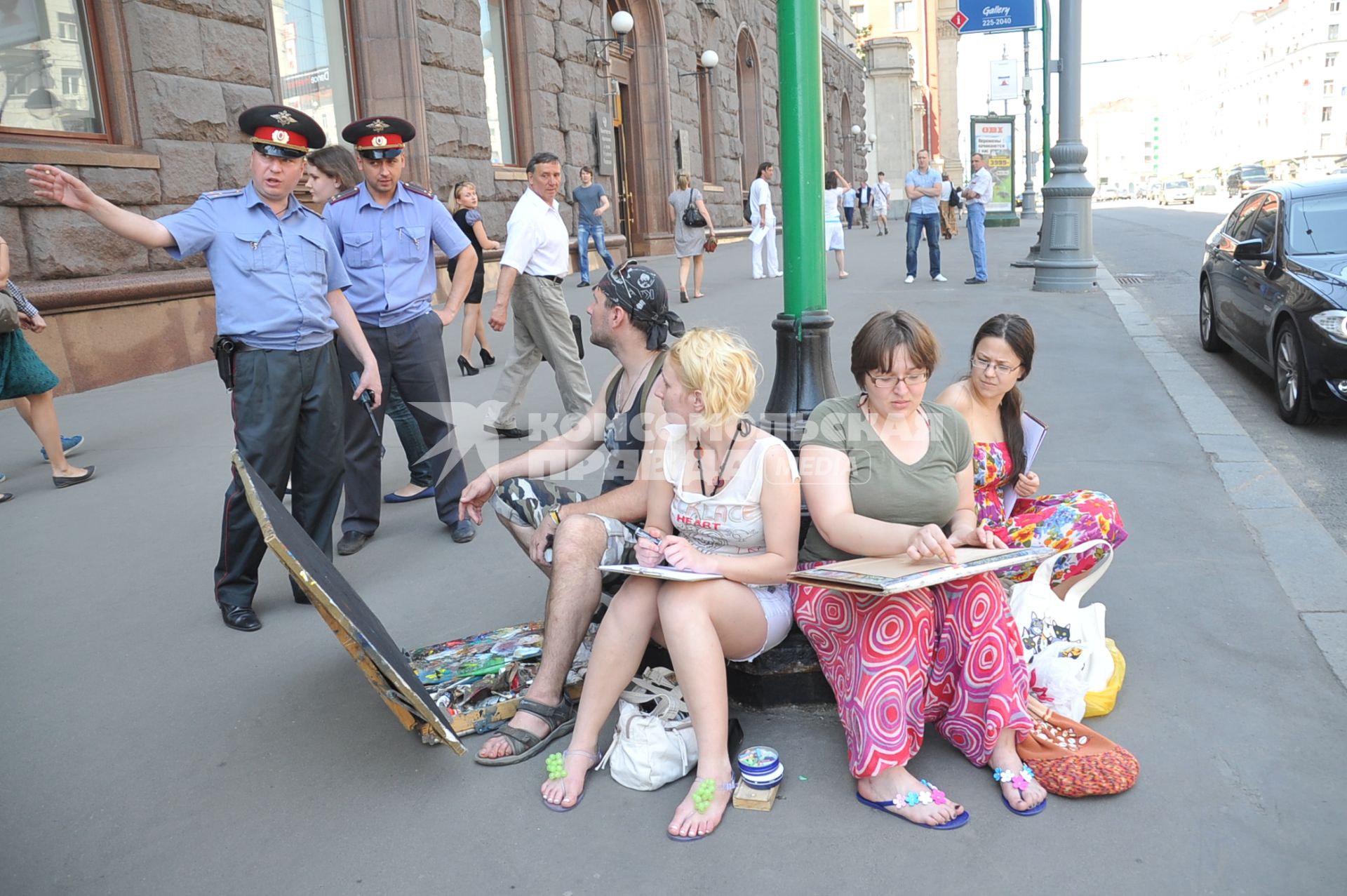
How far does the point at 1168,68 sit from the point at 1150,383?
185 metres

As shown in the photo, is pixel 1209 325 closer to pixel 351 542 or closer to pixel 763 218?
pixel 763 218

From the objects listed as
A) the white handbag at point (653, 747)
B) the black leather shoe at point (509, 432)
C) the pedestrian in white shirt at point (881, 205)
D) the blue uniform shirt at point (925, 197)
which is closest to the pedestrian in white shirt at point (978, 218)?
the blue uniform shirt at point (925, 197)

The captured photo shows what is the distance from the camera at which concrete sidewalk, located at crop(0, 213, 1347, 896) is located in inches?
101

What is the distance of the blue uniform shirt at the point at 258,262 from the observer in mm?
3932

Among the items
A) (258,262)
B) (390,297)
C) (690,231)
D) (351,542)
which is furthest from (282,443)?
(690,231)

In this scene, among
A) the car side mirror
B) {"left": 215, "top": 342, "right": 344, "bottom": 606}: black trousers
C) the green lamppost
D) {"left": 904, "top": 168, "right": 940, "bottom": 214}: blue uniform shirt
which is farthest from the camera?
{"left": 904, "top": 168, "right": 940, "bottom": 214}: blue uniform shirt

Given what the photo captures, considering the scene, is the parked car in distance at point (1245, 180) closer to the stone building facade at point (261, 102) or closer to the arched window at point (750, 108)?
the arched window at point (750, 108)

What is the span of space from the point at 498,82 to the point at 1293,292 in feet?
37.3

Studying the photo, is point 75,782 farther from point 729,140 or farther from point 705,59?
point 729,140

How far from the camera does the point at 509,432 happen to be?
721 centimetres

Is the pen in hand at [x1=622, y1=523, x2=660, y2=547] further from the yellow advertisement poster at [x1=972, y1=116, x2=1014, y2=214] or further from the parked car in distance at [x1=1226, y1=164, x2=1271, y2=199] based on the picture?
the parked car in distance at [x1=1226, y1=164, x2=1271, y2=199]

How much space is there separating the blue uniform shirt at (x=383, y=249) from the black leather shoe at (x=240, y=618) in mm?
1537

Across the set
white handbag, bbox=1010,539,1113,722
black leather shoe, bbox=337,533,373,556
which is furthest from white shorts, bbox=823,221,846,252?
white handbag, bbox=1010,539,1113,722

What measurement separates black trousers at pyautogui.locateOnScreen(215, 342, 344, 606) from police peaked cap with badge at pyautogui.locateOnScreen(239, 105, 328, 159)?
75 centimetres
